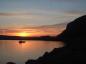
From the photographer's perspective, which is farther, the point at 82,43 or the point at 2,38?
the point at 2,38

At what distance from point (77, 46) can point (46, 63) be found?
378 centimetres

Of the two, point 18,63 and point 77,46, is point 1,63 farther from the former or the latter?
point 77,46

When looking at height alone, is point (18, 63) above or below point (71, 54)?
below

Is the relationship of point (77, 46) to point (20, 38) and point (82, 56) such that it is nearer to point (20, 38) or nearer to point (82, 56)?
point (82, 56)

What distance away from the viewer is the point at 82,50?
2394cm

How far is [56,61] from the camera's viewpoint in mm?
22453

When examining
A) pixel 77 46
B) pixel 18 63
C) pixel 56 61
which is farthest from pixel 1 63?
pixel 56 61

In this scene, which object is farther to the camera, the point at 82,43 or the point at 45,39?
the point at 45,39

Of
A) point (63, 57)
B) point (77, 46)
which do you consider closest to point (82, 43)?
point (77, 46)

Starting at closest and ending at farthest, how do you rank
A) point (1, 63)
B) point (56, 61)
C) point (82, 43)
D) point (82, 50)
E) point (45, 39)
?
point (56, 61)
point (82, 50)
point (82, 43)
point (1, 63)
point (45, 39)

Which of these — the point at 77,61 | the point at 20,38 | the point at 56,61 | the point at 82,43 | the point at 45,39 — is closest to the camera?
the point at 77,61

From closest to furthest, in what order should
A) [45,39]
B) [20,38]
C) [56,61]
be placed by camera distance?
1. [56,61]
2. [20,38]
3. [45,39]

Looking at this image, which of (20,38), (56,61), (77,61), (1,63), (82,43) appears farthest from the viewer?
(20,38)

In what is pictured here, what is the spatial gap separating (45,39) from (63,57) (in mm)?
85208
